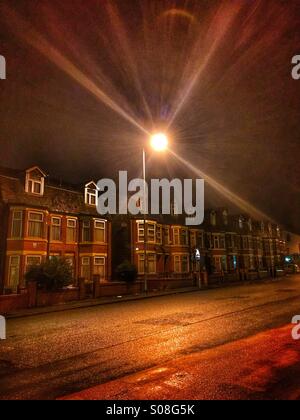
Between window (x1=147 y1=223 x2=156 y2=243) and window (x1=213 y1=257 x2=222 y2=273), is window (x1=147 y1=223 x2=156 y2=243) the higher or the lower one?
the higher one

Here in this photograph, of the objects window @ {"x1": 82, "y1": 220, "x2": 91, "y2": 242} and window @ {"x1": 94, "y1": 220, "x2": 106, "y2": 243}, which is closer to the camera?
window @ {"x1": 82, "y1": 220, "x2": 91, "y2": 242}

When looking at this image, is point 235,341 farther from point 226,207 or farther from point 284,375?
point 226,207

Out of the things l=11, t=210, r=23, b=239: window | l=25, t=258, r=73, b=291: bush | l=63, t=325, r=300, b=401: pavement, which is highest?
l=11, t=210, r=23, b=239: window

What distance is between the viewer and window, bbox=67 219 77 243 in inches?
1207

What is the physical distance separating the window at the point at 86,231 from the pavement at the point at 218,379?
25.2m

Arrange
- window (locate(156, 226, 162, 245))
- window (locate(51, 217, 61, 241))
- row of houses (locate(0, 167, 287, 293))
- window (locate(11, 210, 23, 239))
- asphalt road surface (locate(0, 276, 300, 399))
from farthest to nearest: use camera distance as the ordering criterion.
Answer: window (locate(156, 226, 162, 245)) < window (locate(51, 217, 61, 241)) < window (locate(11, 210, 23, 239)) < row of houses (locate(0, 167, 287, 293)) < asphalt road surface (locate(0, 276, 300, 399))

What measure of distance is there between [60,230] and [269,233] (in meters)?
58.0

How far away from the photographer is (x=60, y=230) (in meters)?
30.1

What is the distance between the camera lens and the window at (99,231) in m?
32.6

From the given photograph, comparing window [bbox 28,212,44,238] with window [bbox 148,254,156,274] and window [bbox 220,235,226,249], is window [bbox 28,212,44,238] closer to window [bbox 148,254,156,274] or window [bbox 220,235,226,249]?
window [bbox 148,254,156,274]

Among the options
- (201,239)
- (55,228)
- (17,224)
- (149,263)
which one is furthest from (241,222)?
(17,224)

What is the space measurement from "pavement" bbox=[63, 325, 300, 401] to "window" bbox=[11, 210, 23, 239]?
72.5 feet

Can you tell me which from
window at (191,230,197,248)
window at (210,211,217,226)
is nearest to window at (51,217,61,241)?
window at (191,230,197,248)

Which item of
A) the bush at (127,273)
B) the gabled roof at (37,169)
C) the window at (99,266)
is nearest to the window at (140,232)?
the window at (99,266)
